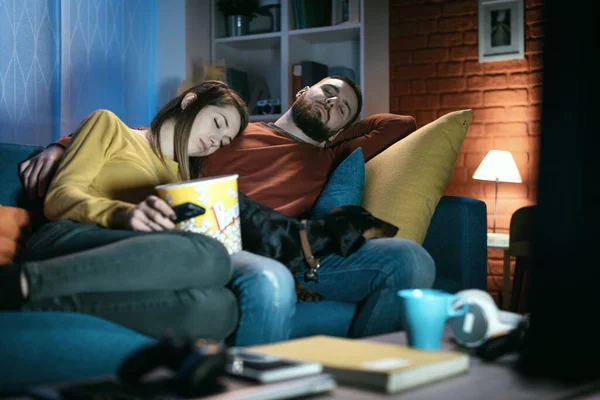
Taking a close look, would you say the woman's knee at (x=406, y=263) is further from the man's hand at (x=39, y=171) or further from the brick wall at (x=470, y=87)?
the brick wall at (x=470, y=87)

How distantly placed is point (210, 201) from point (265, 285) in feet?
0.75

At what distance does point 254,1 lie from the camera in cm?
425

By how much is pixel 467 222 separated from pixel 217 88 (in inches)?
33.1

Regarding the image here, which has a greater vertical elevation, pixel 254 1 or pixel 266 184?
pixel 254 1

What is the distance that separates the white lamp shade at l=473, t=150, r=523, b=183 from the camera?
377 cm

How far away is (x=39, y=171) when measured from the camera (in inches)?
69.2

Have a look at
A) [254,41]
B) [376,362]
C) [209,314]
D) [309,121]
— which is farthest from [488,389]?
[254,41]

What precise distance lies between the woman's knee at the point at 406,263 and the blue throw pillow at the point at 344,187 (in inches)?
11.1

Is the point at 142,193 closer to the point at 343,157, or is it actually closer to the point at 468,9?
the point at 343,157

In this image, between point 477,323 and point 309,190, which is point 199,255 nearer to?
point 477,323

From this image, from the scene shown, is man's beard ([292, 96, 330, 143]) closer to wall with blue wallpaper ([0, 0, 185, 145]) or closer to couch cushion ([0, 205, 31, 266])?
couch cushion ([0, 205, 31, 266])

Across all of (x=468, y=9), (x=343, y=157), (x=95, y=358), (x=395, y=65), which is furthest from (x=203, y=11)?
(x=95, y=358)

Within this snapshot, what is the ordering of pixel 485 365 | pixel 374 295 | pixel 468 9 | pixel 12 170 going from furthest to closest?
pixel 468 9, pixel 12 170, pixel 374 295, pixel 485 365

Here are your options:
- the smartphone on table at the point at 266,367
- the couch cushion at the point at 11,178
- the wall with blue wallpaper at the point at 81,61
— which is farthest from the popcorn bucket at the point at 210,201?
the wall with blue wallpaper at the point at 81,61
